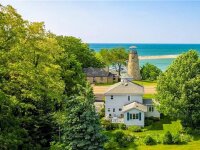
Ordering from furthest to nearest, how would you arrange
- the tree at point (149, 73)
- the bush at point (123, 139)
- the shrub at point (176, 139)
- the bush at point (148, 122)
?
1. the tree at point (149, 73)
2. the bush at point (148, 122)
3. the shrub at point (176, 139)
4. the bush at point (123, 139)

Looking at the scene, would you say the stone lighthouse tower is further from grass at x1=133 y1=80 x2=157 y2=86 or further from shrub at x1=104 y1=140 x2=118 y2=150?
shrub at x1=104 y1=140 x2=118 y2=150

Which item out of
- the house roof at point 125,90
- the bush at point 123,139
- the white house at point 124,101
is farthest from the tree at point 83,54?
the bush at point 123,139

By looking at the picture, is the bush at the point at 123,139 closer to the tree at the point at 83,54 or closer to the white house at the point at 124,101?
the white house at the point at 124,101

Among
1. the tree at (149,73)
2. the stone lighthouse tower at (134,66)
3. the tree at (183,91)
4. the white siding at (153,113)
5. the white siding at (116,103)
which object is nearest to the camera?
the tree at (183,91)

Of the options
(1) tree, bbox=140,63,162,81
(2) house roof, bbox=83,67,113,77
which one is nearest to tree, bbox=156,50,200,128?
(2) house roof, bbox=83,67,113,77

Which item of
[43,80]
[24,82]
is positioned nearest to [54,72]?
[43,80]

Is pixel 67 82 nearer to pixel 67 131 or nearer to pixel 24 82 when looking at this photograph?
pixel 67 131
